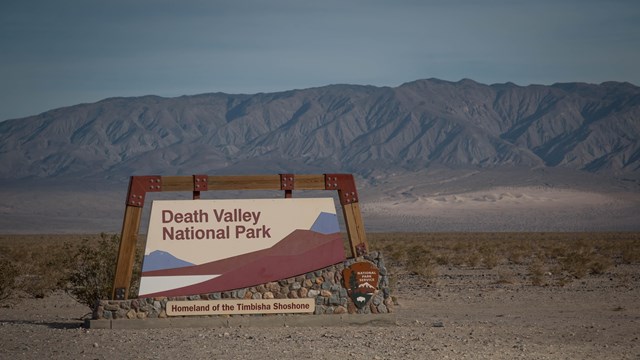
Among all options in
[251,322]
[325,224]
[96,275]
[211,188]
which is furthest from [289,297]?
[96,275]

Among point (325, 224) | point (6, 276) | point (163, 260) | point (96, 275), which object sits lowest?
point (6, 276)

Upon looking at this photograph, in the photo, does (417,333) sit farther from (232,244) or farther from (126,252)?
(126,252)

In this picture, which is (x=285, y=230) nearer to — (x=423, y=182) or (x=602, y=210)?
(x=602, y=210)

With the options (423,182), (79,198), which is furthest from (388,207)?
(79,198)

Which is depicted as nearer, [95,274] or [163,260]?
[163,260]

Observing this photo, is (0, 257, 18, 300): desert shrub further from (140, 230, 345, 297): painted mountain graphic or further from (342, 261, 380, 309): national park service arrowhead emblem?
(342, 261, 380, 309): national park service arrowhead emblem

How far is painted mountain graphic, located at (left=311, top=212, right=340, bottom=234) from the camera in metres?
17.5

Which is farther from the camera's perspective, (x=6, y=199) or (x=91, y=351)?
(x=6, y=199)

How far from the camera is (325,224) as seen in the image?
1755 centimetres

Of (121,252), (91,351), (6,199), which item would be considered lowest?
(91,351)

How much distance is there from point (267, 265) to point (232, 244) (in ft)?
2.21

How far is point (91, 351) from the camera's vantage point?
14.6 m

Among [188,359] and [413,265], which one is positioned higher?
[413,265]

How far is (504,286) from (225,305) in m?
13.5
